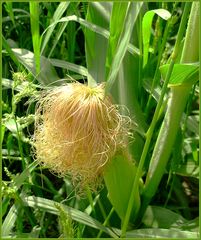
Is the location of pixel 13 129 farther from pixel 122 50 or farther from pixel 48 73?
pixel 122 50

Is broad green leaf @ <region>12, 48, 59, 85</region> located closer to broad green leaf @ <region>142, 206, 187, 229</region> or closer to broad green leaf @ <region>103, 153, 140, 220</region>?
broad green leaf @ <region>103, 153, 140, 220</region>

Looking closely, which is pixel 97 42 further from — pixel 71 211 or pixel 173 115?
pixel 71 211

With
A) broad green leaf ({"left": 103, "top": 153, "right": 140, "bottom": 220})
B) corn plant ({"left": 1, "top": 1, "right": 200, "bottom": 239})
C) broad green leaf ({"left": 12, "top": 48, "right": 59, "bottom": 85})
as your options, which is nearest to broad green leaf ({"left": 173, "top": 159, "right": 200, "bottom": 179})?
corn plant ({"left": 1, "top": 1, "right": 200, "bottom": 239})

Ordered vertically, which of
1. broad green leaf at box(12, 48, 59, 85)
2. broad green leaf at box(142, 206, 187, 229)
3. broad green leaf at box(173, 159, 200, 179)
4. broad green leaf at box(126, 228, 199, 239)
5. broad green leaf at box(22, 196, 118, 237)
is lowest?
A: broad green leaf at box(142, 206, 187, 229)

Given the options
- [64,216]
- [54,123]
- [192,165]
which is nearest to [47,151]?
[54,123]

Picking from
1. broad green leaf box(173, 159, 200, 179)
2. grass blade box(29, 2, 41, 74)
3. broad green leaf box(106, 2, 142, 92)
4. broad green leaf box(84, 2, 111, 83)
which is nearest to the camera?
broad green leaf box(106, 2, 142, 92)

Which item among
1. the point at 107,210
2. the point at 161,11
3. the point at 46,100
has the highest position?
the point at 161,11

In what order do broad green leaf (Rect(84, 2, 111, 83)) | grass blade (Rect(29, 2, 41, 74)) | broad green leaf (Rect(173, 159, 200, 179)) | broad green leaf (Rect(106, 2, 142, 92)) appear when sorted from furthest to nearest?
broad green leaf (Rect(173, 159, 200, 179)) < broad green leaf (Rect(84, 2, 111, 83)) < grass blade (Rect(29, 2, 41, 74)) < broad green leaf (Rect(106, 2, 142, 92))
